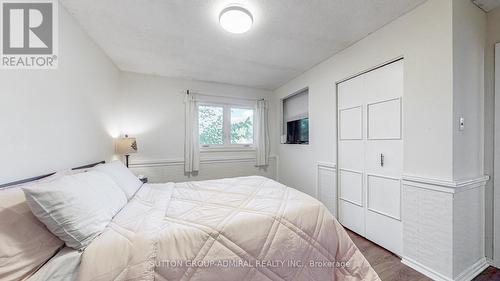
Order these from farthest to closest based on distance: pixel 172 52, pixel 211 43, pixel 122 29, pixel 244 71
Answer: pixel 244 71 < pixel 172 52 < pixel 211 43 < pixel 122 29

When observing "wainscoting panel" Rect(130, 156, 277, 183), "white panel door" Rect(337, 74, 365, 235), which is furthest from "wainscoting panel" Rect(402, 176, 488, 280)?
"wainscoting panel" Rect(130, 156, 277, 183)

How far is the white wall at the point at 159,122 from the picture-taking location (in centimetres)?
322

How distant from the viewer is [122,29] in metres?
2.01

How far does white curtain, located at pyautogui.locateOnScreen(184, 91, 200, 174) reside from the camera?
3.50 m

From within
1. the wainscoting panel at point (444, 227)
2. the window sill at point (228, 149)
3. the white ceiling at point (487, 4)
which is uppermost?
the white ceiling at point (487, 4)

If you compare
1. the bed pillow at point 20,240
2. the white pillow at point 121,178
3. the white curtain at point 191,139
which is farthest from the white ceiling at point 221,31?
the bed pillow at point 20,240

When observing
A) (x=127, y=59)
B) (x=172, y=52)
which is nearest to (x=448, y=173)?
(x=172, y=52)

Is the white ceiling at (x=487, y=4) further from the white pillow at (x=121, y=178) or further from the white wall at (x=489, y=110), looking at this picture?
the white pillow at (x=121, y=178)

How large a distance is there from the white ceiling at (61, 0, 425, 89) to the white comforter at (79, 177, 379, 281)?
1689mm

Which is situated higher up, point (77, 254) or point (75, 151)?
Answer: point (75, 151)

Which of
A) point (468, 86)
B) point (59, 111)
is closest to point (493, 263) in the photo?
point (468, 86)

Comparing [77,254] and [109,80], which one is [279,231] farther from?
[109,80]

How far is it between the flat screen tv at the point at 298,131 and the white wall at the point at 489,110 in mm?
1980

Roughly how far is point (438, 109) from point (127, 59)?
3.66 meters
